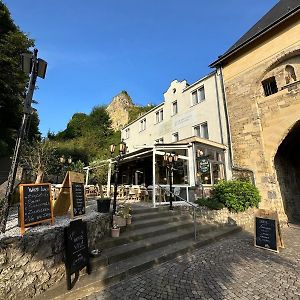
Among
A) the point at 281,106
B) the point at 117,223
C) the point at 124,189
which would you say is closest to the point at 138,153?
the point at 124,189

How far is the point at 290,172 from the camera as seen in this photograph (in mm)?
14570

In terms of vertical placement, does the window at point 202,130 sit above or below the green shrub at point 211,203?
above

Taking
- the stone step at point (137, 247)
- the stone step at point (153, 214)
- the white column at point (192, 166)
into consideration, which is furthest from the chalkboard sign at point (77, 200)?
the white column at point (192, 166)

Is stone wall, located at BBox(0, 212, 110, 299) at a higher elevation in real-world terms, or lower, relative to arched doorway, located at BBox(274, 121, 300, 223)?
lower

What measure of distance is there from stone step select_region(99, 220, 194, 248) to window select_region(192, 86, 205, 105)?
33.0 feet

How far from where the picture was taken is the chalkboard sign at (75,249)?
4.18m

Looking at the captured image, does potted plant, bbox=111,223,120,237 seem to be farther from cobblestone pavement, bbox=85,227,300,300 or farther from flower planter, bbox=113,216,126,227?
cobblestone pavement, bbox=85,227,300,300

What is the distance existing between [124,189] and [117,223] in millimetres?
7179

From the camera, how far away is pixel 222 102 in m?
14.4

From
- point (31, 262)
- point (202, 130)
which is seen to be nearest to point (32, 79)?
point (31, 262)

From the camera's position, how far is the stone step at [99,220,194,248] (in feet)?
19.2

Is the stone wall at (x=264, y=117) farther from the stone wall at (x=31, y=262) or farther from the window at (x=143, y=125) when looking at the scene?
the stone wall at (x=31, y=262)

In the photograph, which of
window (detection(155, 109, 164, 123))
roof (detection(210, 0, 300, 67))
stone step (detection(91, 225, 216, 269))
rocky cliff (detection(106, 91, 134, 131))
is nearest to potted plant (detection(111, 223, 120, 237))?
stone step (detection(91, 225, 216, 269))

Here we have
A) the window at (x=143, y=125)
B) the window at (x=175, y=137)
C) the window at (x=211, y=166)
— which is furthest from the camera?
the window at (x=143, y=125)
